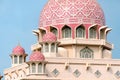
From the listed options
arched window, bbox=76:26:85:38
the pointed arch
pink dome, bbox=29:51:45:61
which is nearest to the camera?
pink dome, bbox=29:51:45:61

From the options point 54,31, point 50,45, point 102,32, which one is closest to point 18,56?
point 54,31

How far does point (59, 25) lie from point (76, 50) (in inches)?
138

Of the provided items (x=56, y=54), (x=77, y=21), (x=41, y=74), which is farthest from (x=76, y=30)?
(x=41, y=74)

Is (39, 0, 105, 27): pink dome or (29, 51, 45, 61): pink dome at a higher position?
(39, 0, 105, 27): pink dome

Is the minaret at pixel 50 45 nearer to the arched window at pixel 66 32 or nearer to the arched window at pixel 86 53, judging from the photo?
the arched window at pixel 66 32

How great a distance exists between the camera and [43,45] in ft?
189

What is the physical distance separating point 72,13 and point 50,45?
544cm

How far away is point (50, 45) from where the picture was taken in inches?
2259

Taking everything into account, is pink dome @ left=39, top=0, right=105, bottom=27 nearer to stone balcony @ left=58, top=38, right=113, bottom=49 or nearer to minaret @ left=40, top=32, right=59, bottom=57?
stone balcony @ left=58, top=38, right=113, bottom=49

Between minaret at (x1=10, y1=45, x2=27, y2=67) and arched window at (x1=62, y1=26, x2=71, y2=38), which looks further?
minaret at (x1=10, y1=45, x2=27, y2=67)


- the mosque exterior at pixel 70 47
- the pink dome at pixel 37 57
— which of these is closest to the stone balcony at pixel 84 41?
the mosque exterior at pixel 70 47

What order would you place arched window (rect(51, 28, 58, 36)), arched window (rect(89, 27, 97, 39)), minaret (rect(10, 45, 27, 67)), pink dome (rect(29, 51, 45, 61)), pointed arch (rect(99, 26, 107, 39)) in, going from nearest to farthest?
pink dome (rect(29, 51, 45, 61)), arched window (rect(89, 27, 97, 39)), arched window (rect(51, 28, 58, 36)), pointed arch (rect(99, 26, 107, 39)), minaret (rect(10, 45, 27, 67))

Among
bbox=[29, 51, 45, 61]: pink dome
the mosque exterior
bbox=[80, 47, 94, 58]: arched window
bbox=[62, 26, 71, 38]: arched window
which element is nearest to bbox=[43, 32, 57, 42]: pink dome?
the mosque exterior

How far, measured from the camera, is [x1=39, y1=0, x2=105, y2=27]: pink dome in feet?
199
